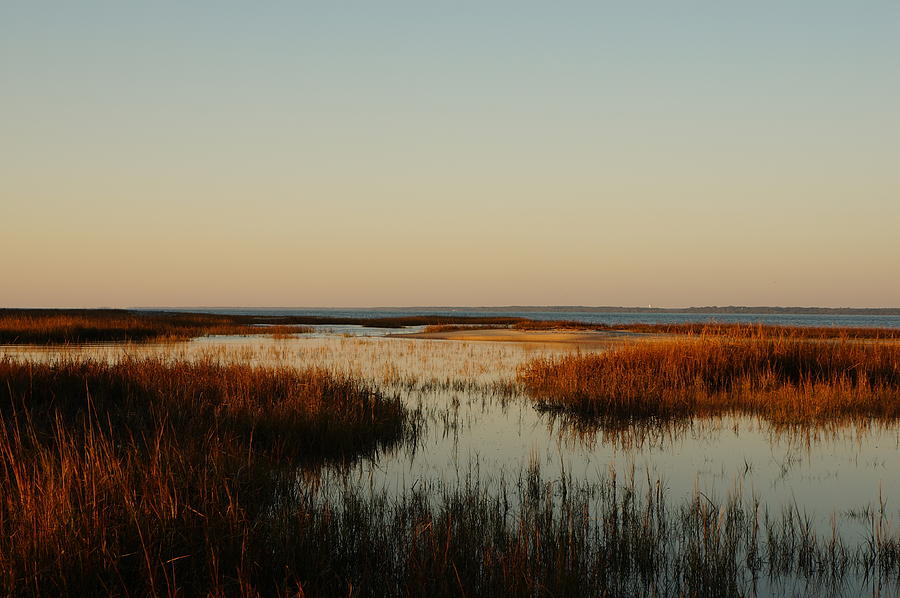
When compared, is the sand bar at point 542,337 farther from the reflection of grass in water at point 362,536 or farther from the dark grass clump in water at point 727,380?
the reflection of grass in water at point 362,536

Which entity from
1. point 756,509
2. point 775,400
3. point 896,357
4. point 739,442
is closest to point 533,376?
point 775,400

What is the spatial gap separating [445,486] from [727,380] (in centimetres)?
1135

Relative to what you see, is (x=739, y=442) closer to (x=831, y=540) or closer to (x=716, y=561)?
(x=831, y=540)

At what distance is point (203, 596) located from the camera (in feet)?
13.7

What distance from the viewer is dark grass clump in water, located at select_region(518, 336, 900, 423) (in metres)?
13.4

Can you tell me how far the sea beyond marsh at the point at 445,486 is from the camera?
4781 millimetres

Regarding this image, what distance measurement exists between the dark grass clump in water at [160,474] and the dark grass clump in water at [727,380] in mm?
4627

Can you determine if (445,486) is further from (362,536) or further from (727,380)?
(727,380)

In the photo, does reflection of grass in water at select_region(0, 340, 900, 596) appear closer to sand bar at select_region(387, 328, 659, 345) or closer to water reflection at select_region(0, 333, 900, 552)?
water reflection at select_region(0, 333, 900, 552)

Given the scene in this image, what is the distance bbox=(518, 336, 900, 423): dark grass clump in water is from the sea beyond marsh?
0.35 ft

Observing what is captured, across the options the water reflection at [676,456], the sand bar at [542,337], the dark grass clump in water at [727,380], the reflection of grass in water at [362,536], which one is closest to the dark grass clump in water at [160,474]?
the reflection of grass in water at [362,536]

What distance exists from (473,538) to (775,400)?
10.8 metres

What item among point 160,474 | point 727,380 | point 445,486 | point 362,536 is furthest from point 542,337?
point 160,474

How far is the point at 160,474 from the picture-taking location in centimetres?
562
